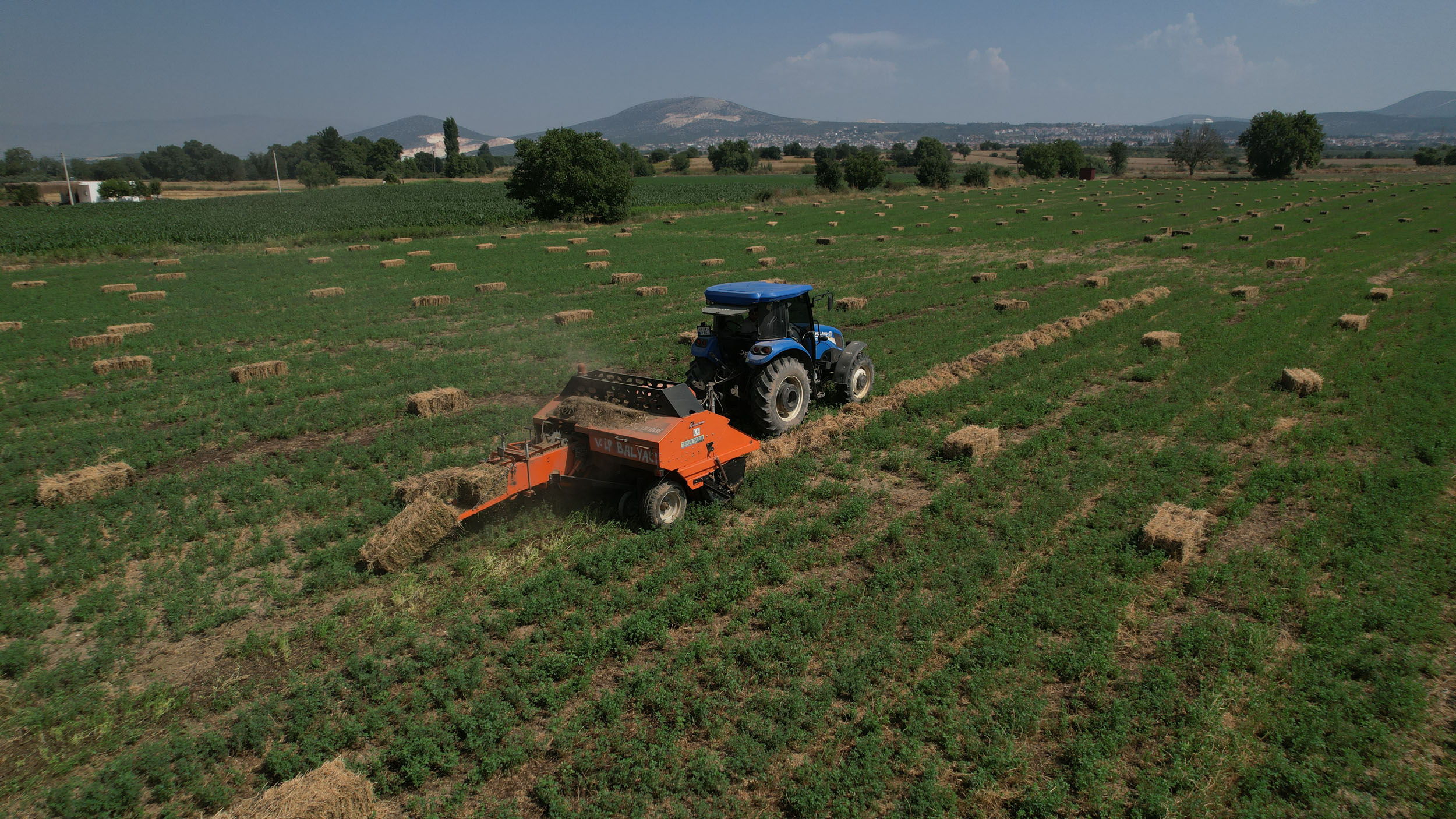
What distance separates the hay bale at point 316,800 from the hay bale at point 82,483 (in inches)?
265

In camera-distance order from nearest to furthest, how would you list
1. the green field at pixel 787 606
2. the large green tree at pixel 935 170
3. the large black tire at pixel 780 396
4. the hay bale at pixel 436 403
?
the green field at pixel 787 606 < the large black tire at pixel 780 396 < the hay bale at pixel 436 403 < the large green tree at pixel 935 170

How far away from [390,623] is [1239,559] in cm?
799

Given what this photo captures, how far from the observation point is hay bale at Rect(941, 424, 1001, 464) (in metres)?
9.31

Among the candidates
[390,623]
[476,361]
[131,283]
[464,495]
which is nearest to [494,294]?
[476,361]

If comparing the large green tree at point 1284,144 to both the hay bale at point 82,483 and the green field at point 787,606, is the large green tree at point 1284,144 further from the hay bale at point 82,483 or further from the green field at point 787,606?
the hay bale at point 82,483

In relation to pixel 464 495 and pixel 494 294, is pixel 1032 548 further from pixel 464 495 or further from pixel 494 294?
pixel 494 294

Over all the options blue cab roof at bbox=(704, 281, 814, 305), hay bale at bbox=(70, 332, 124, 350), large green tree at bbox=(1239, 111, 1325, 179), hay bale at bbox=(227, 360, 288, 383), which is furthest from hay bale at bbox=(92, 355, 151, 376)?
large green tree at bbox=(1239, 111, 1325, 179)

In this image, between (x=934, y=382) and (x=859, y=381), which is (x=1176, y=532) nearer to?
(x=859, y=381)

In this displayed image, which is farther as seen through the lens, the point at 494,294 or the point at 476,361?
the point at 494,294

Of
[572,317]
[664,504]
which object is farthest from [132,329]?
[664,504]

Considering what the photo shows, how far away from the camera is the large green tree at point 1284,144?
83750mm

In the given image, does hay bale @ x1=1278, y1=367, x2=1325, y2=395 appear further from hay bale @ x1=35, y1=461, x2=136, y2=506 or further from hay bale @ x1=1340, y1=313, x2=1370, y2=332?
hay bale @ x1=35, y1=461, x2=136, y2=506

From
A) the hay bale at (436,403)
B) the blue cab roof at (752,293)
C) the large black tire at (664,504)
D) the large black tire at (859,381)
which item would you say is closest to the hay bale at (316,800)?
the large black tire at (664,504)

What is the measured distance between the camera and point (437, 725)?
5.00 meters
